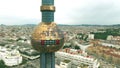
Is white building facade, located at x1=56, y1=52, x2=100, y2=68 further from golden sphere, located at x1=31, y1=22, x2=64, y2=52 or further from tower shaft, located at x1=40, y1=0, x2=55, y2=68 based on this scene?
golden sphere, located at x1=31, y1=22, x2=64, y2=52

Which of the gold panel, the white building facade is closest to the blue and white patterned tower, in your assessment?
the gold panel

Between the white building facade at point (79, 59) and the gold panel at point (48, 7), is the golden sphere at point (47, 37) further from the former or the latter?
the white building facade at point (79, 59)

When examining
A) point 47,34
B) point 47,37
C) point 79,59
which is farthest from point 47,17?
point 79,59

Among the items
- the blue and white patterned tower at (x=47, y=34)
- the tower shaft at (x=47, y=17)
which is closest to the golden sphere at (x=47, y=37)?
the blue and white patterned tower at (x=47, y=34)

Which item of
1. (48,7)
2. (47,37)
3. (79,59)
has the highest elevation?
(48,7)

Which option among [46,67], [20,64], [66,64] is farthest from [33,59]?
[46,67]

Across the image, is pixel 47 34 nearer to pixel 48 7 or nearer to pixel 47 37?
pixel 47 37

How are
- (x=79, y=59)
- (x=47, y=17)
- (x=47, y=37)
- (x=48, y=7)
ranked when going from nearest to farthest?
(x=47, y=37)
(x=48, y=7)
(x=47, y=17)
(x=79, y=59)

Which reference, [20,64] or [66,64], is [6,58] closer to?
[20,64]

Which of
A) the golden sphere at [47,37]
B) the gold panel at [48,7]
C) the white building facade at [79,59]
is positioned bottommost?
the white building facade at [79,59]
